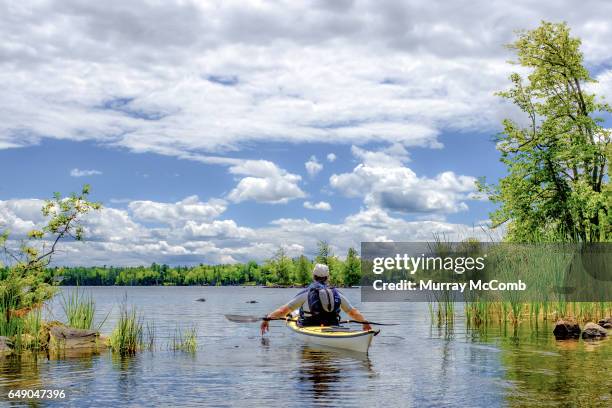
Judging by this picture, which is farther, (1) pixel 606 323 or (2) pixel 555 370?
(1) pixel 606 323

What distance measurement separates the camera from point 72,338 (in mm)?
20578

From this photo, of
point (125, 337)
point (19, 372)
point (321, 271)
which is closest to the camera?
point (19, 372)

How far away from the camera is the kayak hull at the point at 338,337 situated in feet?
61.5

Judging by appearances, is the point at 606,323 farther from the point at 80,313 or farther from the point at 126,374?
the point at 80,313

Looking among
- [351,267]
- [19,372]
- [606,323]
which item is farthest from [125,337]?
[351,267]

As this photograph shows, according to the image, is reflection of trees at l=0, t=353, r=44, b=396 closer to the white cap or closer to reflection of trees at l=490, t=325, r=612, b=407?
the white cap

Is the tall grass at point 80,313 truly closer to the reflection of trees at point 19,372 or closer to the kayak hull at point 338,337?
the reflection of trees at point 19,372

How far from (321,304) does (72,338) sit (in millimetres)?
7754

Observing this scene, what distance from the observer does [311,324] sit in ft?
70.5

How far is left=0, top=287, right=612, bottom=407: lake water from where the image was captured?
12664 millimetres

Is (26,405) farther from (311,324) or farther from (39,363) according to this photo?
(311,324)

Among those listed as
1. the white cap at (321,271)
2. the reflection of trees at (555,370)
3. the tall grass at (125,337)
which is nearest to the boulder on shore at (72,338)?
the tall grass at (125,337)

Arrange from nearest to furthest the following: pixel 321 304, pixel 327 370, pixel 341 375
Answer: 1. pixel 341 375
2. pixel 327 370
3. pixel 321 304

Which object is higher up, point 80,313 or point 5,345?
point 80,313
